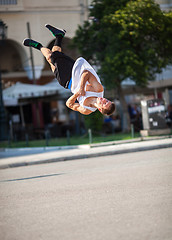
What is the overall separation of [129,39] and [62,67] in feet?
45.4

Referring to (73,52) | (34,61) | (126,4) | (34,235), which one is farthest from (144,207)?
(73,52)

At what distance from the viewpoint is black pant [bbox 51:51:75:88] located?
729 cm

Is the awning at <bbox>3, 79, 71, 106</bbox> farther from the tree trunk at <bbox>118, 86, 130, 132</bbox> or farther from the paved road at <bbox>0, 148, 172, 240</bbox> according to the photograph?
the paved road at <bbox>0, 148, 172, 240</bbox>

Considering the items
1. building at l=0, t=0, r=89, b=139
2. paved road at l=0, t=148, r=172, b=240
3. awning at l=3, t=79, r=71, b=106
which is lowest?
paved road at l=0, t=148, r=172, b=240

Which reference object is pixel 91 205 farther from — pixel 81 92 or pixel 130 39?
pixel 130 39

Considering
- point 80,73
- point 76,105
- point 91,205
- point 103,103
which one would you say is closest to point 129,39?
point 76,105

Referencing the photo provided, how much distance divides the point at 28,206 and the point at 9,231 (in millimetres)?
1387

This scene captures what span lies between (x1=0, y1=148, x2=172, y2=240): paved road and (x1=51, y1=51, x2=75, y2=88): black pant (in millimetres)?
2002

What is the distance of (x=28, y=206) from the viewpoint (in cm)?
614

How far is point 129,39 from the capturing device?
20.5m

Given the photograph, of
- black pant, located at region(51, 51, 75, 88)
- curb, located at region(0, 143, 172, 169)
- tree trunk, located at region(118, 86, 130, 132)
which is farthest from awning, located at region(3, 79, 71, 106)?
black pant, located at region(51, 51, 75, 88)

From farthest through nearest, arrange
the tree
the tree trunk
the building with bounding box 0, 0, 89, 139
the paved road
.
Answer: the building with bounding box 0, 0, 89, 139 < the tree trunk < the tree < the paved road

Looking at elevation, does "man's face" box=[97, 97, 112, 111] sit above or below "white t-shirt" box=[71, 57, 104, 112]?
below

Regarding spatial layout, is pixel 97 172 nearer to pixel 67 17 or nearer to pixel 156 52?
pixel 156 52
